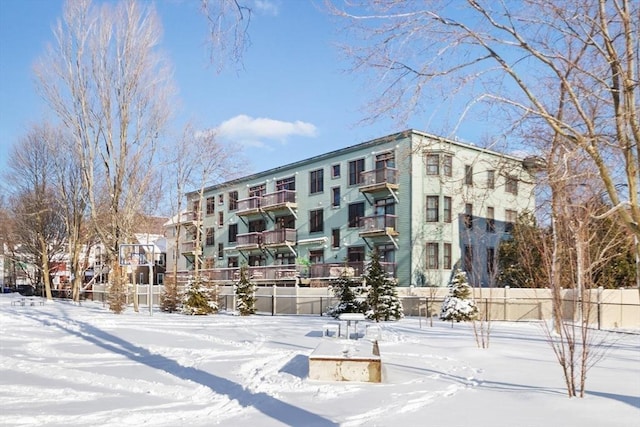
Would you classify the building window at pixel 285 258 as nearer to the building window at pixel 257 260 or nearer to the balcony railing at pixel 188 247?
the building window at pixel 257 260

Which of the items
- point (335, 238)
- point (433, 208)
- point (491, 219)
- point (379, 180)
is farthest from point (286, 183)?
point (491, 219)

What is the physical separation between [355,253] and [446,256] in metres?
5.60

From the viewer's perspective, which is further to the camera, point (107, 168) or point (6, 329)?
point (107, 168)

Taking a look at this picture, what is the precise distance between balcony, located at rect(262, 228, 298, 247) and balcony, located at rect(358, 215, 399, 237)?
7.17 m

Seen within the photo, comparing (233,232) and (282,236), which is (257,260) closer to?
(233,232)

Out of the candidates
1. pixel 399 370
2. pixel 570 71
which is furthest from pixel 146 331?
pixel 570 71

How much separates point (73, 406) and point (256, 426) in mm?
2603

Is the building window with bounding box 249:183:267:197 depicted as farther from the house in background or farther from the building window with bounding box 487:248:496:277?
the building window with bounding box 487:248:496:277

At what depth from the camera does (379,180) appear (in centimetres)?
3350

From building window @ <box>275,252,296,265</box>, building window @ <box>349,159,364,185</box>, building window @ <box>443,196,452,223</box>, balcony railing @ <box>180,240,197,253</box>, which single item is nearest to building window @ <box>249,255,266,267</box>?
building window @ <box>275,252,296,265</box>

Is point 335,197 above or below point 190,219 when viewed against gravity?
above

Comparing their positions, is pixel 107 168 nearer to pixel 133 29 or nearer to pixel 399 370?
pixel 133 29

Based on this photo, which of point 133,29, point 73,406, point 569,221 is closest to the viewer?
point 73,406

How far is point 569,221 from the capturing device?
9172 millimetres
